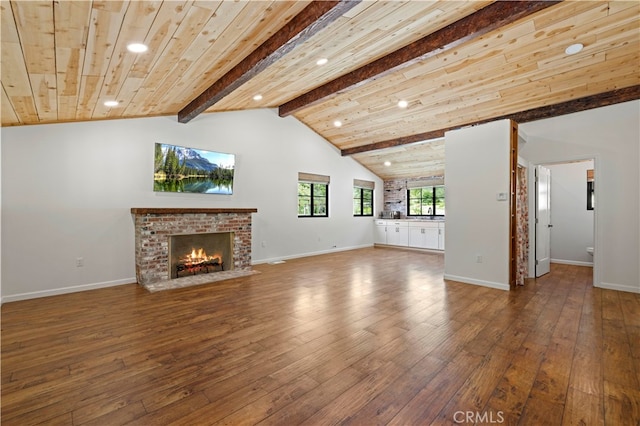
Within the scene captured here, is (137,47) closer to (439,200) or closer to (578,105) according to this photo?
(578,105)

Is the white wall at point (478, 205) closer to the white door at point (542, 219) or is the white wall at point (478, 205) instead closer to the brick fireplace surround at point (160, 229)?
the white door at point (542, 219)

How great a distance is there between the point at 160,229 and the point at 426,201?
24.3 ft

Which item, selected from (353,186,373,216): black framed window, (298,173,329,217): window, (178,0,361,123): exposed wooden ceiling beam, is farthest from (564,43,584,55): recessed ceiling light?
(353,186,373,216): black framed window

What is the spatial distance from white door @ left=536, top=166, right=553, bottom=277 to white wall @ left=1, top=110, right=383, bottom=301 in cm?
513

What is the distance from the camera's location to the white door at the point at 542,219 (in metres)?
5.20

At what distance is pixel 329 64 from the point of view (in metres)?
4.16

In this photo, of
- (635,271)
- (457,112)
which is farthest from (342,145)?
(635,271)

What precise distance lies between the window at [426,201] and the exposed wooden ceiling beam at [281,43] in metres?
6.90

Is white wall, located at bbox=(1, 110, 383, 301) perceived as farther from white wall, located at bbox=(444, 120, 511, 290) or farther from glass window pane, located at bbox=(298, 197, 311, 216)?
white wall, located at bbox=(444, 120, 511, 290)

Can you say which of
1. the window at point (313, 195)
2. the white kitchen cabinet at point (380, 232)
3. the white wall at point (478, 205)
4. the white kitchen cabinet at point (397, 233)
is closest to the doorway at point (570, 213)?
the white wall at point (478, 205)

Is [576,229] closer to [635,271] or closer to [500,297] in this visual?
[635,271]

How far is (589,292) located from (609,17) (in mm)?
3473

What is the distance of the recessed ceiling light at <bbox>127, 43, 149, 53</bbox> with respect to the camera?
2.46 metres

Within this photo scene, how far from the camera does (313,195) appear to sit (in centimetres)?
778
